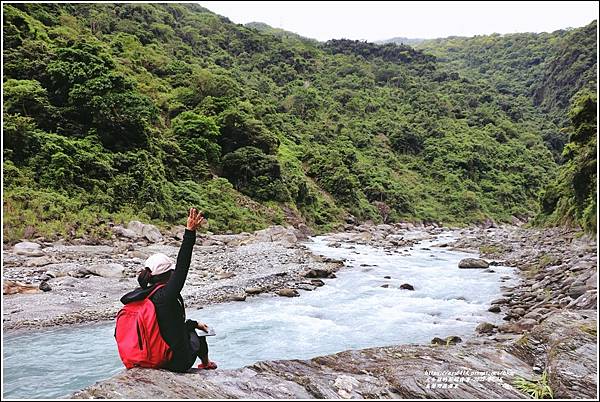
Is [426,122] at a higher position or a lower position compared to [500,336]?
higher

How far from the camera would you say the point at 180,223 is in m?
22.5

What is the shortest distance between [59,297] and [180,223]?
12419mm

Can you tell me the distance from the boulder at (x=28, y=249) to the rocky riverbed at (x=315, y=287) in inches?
1.2

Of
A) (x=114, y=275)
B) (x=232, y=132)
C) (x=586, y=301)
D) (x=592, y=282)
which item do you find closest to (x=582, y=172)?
(x=592, y=282)

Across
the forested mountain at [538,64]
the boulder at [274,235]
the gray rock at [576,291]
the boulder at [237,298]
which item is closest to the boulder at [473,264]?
the gray rock at [576,291]

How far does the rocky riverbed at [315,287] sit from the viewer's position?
4.17 meters

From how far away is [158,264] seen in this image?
13.2 ft

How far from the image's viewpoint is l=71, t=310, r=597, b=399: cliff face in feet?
12.1

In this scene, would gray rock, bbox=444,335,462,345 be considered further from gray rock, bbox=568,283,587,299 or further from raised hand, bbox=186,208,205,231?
raised hand, bbox=186,208,205,231

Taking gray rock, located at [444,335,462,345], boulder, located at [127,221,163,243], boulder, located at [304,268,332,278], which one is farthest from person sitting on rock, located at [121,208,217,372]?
boulder, located at [127,221,163,243]

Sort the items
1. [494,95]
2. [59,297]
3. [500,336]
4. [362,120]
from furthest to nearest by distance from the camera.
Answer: [494,95]
[362,120]
[59,297]
[500,336]

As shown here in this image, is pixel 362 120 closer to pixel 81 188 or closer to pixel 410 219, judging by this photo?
pixel 410 219

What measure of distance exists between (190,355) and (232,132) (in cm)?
3012

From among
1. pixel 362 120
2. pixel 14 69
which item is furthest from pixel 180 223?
pixel 362 120
